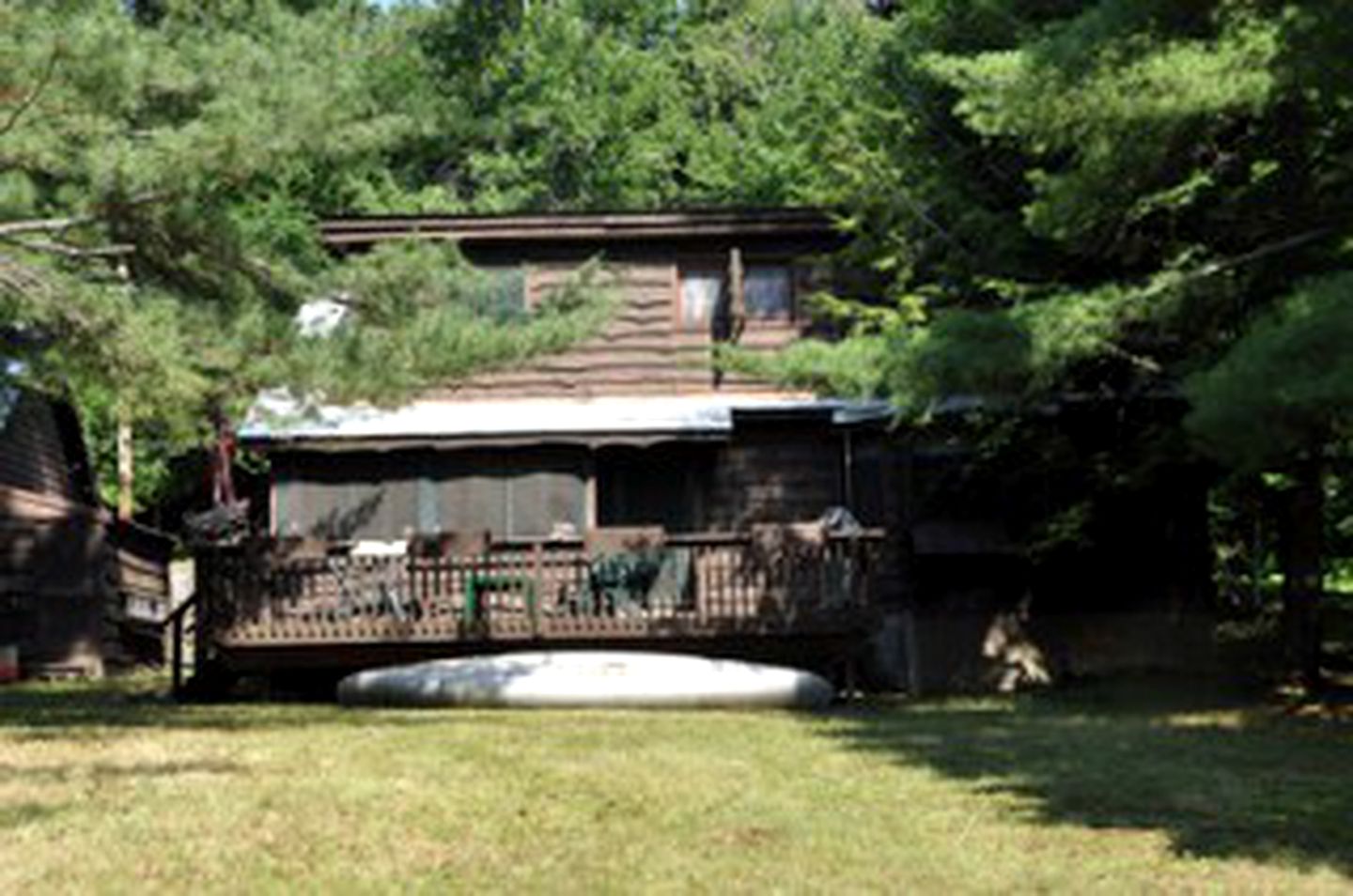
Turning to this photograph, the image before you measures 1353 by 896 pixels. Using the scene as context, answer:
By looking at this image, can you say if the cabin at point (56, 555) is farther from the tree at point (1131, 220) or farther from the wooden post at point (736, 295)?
the tree at point (1131, 220)

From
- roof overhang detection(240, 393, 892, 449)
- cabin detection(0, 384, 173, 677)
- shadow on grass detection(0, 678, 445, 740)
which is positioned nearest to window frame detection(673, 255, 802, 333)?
roof overhang detection(240, 393, 892, 449)

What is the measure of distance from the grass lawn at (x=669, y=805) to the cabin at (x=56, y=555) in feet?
36.8

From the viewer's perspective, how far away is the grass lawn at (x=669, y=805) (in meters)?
7.30

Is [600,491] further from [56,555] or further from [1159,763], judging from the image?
[1159,763]

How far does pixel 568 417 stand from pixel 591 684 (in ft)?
17.0

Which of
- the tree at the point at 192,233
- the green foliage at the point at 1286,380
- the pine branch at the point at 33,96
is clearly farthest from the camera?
the tree at the point at 192,233

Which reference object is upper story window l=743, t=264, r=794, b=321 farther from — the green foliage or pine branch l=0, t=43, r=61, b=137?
pine branch l=0, t=43, r=61, b=137

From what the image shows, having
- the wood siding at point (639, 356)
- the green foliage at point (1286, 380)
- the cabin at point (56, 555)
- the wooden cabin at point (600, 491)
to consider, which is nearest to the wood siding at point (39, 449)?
the cabin at point (56, 555)

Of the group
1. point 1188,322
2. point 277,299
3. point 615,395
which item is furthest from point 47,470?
point 1188,322

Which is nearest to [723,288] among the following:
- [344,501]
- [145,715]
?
[344,501]

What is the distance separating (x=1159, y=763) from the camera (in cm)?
1117

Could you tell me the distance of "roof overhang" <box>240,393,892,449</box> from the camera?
19312 mm

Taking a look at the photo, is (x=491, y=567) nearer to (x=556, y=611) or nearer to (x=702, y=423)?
(x=556, y=611)

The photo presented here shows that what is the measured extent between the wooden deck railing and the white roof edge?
2.13m
